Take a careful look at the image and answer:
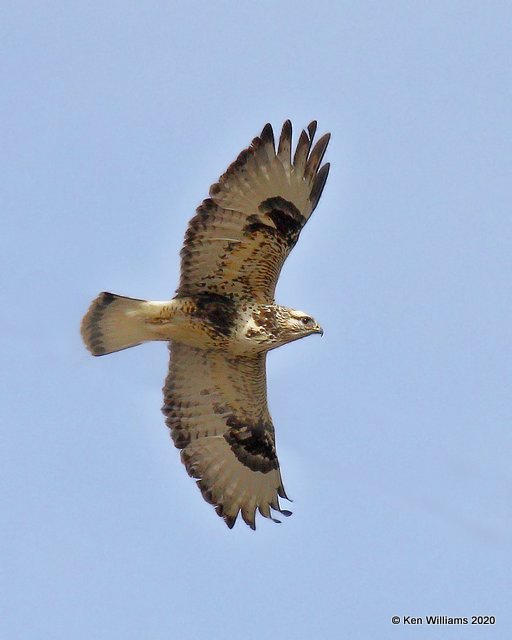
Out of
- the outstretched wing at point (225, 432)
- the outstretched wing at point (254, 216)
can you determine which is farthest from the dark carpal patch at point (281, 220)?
the outstretched wing at point (225, 432)

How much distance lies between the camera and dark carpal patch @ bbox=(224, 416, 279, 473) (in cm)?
1956

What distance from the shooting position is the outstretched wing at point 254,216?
1789cm

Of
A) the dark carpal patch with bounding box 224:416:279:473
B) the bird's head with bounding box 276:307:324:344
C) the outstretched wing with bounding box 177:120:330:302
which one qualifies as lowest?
the dark carpal patch with bounding box 224:416:279:473

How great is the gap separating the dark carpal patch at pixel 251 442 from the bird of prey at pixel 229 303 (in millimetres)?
376

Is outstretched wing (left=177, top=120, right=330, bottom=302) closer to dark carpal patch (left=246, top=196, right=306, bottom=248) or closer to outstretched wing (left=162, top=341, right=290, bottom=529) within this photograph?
dark carpal patch (left=246, top=196, right=306, bottom=248)

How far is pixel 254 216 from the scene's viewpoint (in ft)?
59.2

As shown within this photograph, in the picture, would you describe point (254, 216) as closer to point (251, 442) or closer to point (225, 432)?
point (225, 432)

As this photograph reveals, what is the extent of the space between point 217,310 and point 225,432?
193 centimetres

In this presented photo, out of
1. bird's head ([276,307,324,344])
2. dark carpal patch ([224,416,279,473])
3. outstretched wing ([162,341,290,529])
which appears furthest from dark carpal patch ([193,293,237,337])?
dark carpal patch ([224,416,279,473])

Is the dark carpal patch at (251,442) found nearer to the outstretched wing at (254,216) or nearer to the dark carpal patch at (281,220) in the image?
the outstretched wing at (254,216)

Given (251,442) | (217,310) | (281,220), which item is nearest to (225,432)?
(251,442)

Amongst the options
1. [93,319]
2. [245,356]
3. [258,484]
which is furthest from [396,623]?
[93,319]

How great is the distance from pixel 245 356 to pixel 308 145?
8.64ft

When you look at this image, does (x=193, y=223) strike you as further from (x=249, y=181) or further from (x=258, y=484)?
(x=258, y=484)
